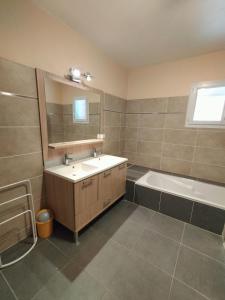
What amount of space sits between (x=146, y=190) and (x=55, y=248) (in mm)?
1436

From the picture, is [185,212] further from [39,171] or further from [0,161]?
[0,161]

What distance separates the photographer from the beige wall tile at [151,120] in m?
2.74

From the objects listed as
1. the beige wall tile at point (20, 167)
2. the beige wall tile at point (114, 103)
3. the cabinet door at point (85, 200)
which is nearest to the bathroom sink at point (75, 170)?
the cabinet door at point (85, 200)

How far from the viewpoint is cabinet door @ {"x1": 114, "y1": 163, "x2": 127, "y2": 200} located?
6.86 feet

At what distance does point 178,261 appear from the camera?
4.67 feet

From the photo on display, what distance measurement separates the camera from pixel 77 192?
1.46 meters

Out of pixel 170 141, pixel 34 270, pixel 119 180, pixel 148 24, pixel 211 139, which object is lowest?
pixel 34 270

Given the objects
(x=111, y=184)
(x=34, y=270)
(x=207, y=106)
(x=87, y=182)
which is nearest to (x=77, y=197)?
(x=87, y=182)

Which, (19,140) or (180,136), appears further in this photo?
(180,136)

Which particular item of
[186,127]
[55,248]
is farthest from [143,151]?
[55,248]

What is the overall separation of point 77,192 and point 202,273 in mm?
1427

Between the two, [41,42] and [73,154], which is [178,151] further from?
[41,42]

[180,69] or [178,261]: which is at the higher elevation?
[180,69]

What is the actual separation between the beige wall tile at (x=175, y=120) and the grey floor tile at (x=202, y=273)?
1935 mm
